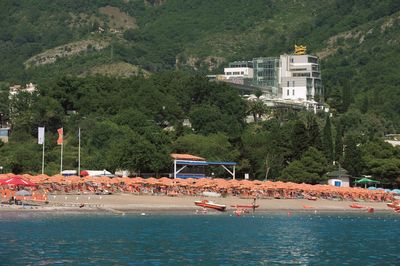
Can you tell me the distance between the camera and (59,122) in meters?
146

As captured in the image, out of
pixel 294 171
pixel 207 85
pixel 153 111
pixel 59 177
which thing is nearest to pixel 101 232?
pixel 59 177

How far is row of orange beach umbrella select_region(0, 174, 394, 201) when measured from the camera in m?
101

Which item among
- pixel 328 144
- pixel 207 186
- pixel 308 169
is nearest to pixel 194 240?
pixel 207 186

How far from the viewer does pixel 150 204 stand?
9700 cm

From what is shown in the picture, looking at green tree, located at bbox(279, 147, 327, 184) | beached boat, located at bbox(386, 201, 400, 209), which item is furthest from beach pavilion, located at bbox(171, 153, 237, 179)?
beached boat, located at bbox(386, 201, 400, 209)

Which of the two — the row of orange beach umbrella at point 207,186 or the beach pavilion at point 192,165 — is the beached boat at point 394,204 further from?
the beach pavilion at point 192,165

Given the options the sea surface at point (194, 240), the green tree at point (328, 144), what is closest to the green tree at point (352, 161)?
the green tree at point (328, 144)

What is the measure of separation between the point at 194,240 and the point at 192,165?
4917cm

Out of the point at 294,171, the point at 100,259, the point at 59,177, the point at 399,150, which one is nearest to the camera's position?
the point at 100,259

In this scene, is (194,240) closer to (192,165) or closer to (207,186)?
(207,186)

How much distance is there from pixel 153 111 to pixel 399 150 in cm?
3884

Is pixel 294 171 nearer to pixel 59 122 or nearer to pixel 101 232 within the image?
pixel 59 122

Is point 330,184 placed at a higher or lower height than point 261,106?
lower

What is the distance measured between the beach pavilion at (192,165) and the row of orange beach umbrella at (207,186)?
11.1 metres
